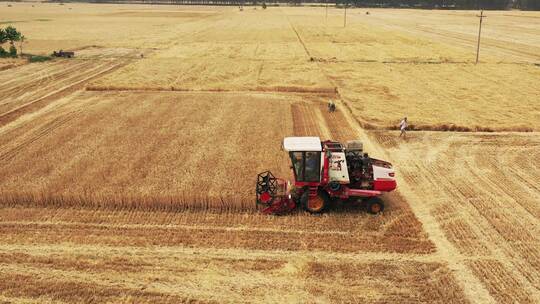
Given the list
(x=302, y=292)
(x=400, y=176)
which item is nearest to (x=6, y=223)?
(x=302, y=292)

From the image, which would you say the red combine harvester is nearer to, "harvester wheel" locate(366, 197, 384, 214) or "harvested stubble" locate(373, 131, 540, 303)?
"harvester wheel" locate(366, 197, 384, 214)

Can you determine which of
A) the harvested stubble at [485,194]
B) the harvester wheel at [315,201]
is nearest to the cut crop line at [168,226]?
the harvester wheel at [315,201]

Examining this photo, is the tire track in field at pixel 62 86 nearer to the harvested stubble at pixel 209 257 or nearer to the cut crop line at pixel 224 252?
the harvested stubble at pixel 209 257

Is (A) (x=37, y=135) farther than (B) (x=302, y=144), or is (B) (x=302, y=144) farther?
(A) (x=37, y=135)

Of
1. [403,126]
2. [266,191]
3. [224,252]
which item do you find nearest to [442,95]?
[403,126]

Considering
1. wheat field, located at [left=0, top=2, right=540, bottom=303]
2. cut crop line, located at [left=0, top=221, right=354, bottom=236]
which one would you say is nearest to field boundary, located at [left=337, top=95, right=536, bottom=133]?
wheat field, located at [left=0, top=2, right=540, bottom=303]

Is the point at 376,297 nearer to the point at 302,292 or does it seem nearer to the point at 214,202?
the point at 302,292

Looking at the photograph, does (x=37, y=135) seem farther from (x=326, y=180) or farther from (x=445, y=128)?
(x=445, y=128)

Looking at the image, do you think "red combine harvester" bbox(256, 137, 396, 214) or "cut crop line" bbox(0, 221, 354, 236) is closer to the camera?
"cut crop line" bbox(0, 221, 354, 236)
